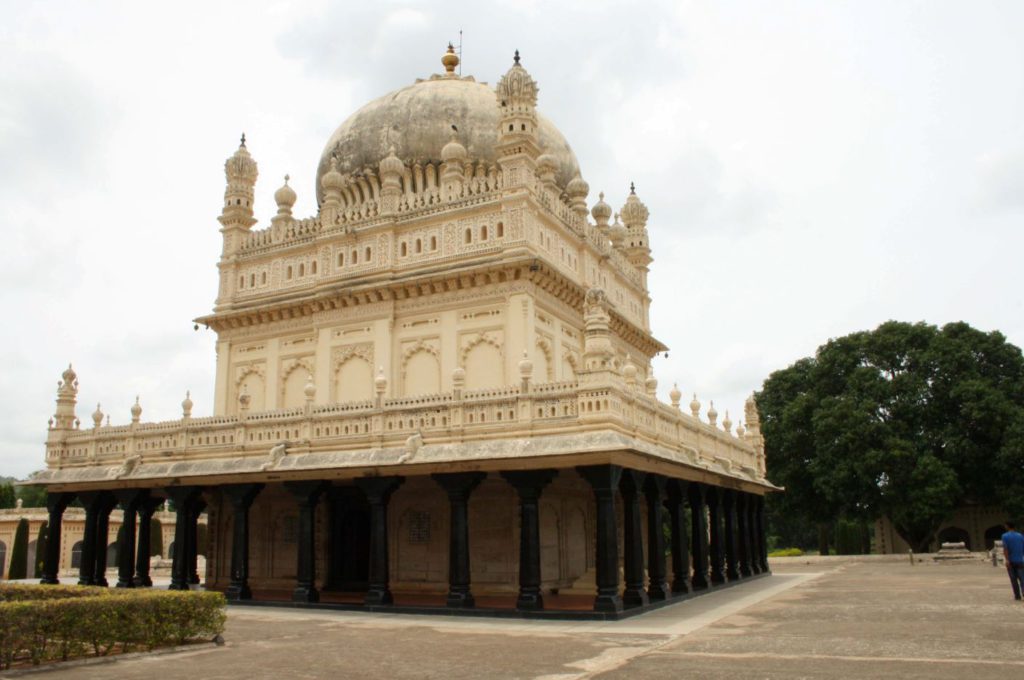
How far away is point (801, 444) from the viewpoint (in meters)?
43.7

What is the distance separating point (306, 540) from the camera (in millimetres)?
19469

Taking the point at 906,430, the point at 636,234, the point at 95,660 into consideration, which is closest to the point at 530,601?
the point at 95,660

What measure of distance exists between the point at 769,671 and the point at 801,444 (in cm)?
3547

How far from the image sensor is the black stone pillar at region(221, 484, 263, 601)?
20.2 m

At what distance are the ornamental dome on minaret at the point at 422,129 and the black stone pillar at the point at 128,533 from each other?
37.6 ft

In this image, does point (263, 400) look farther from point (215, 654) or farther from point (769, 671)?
point (769, 671)

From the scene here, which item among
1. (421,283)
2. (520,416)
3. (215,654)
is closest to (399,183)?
(421,283)

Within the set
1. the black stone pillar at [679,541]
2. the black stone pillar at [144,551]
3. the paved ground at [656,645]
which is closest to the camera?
the paved ground at [656,645]

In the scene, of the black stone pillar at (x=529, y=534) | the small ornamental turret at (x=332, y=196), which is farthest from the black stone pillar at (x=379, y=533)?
the small ornamental turret at (x=332, y=196)

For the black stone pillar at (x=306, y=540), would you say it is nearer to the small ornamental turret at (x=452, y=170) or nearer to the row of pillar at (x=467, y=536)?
the row of pillar at (x=467, y=536)

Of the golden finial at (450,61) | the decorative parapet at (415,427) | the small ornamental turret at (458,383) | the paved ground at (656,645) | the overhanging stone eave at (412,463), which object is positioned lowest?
the paved ground at (656,645)

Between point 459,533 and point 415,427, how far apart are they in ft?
7.87

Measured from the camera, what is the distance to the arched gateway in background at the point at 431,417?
682 inches

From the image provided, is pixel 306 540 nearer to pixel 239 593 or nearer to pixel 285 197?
pixel 239 593
